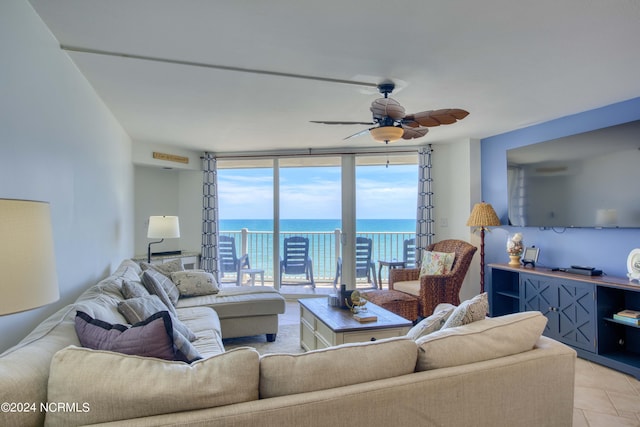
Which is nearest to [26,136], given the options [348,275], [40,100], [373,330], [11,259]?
[40,100]

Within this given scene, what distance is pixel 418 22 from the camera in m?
1.95

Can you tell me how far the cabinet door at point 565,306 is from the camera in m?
3.13

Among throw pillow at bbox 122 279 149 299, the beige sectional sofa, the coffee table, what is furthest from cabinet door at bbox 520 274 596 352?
throw pillow at bbox 122 279 149 299

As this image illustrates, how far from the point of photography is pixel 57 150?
2.27 meters

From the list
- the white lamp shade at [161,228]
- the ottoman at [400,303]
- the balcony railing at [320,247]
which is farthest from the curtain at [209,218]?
the ottoman at [400,303]

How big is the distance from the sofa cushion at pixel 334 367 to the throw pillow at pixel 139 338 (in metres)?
0.40

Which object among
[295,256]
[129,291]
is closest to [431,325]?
[129,291]

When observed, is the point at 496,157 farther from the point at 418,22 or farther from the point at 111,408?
the point at 111,408

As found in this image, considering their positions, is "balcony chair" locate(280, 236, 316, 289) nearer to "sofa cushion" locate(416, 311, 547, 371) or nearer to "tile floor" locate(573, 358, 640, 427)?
"tile floor" locate(573, 358, 640, 427)

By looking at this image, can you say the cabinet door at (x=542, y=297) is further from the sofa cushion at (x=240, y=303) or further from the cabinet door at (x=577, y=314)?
the sofa cushion at (x=240, y=303)

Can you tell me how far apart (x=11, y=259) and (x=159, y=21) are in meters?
1.59

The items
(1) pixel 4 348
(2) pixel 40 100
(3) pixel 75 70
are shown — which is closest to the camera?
(1) pixel 4 348

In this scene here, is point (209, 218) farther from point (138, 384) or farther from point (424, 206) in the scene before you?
point (138, 384)

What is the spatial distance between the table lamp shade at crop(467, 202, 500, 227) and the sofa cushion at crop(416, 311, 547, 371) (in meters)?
2.92
